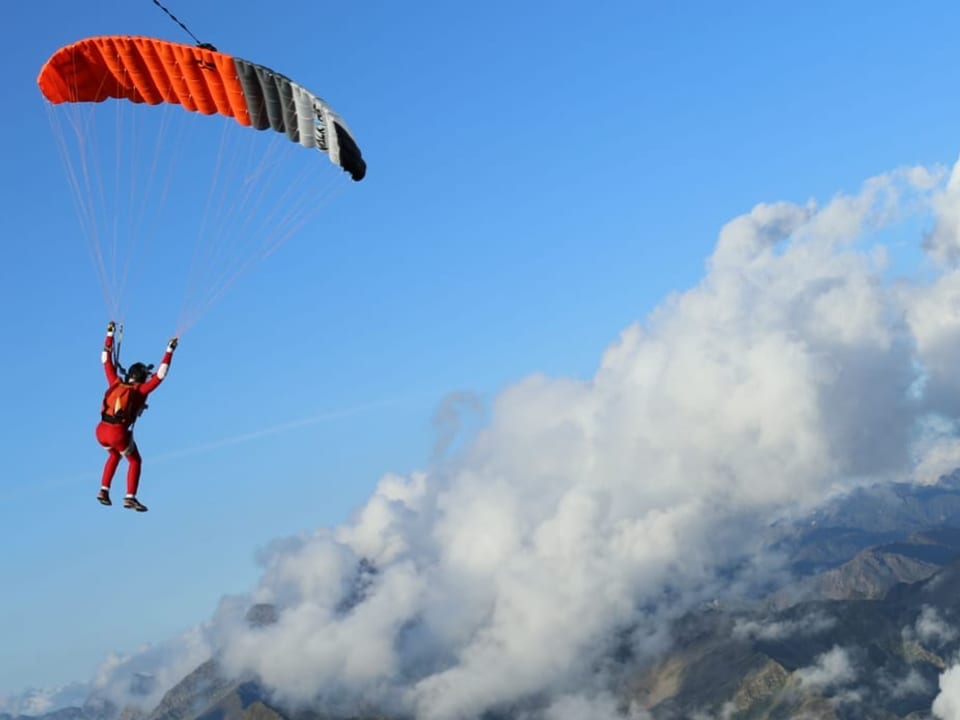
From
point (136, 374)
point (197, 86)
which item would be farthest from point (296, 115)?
point (136, 374)

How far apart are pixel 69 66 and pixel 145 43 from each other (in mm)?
5380

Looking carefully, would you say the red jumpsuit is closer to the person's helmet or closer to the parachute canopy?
the person's helmet

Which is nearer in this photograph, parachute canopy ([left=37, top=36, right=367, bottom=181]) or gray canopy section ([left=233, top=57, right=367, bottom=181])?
gray canopy section ([left=233, top=57, right=367, bottom=181])

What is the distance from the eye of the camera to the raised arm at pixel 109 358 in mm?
49656

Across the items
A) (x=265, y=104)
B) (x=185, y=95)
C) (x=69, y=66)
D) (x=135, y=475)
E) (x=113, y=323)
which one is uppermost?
(x=69, y=66)

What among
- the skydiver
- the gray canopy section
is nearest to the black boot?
the skydiver

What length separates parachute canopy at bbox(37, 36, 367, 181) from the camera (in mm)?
49656

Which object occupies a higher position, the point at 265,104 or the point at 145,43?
the point at 145,43

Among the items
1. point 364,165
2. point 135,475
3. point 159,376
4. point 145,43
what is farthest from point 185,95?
point 135,475

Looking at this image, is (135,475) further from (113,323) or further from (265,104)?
(265,104)

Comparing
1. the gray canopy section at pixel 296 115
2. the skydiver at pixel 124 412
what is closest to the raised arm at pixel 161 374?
the skydiver at pixel 124 412

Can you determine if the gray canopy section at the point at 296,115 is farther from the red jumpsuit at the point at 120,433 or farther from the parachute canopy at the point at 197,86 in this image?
the red jumpsuit at the point at 120,433

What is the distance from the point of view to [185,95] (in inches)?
2125

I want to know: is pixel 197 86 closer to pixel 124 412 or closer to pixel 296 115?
pixel 296 115
